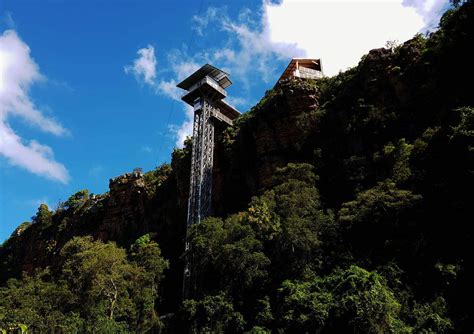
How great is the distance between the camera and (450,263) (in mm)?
15391

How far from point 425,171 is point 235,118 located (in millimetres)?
17269

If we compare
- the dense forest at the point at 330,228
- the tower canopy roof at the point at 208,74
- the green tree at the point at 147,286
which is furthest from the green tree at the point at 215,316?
the tower canopy roof at the point at 208,74

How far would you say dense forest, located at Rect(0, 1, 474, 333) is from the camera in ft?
51.0

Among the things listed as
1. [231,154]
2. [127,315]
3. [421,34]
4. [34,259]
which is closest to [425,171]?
[421,34]

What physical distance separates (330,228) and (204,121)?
1393 cm

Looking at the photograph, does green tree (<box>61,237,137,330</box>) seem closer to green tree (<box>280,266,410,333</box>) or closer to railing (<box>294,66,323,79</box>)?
green tree (<box>280,266,410,333</box>)

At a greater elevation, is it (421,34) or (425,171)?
(421,34)

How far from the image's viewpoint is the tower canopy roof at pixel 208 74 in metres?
31.0

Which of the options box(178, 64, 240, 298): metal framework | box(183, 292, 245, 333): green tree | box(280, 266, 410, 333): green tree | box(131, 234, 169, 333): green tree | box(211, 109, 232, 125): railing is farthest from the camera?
→ box(211, 109, 232, 125): railing

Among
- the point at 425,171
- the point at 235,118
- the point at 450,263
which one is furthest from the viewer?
the point at 235,118

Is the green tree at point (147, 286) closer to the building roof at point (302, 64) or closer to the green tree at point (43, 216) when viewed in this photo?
the building roof at point (302, 64)

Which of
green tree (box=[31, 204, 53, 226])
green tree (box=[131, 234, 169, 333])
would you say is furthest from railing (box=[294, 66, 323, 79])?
green tree (box=[31, 204, 53, 226])

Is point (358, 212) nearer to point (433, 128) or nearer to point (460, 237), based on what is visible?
point (460, 237)

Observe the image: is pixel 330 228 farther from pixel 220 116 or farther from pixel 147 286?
pixel 220 116
